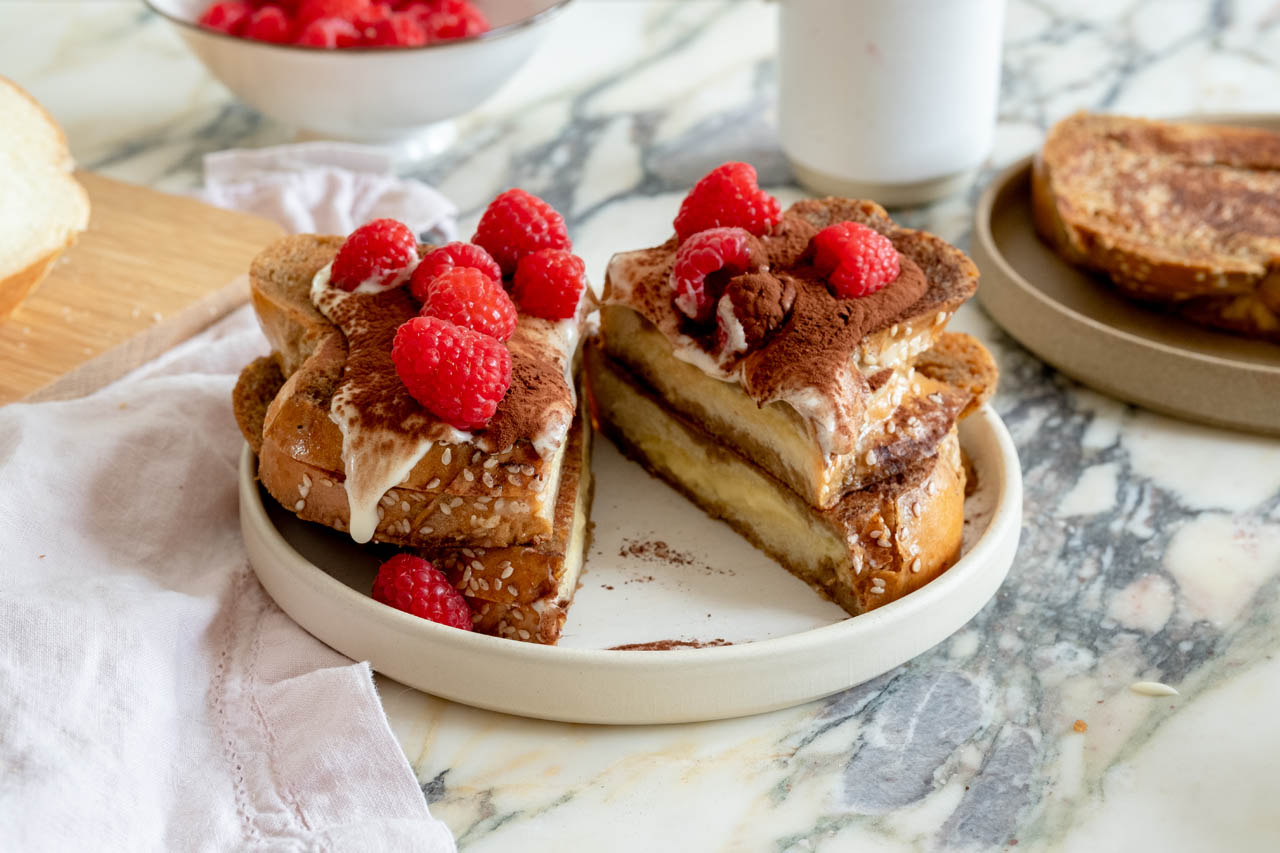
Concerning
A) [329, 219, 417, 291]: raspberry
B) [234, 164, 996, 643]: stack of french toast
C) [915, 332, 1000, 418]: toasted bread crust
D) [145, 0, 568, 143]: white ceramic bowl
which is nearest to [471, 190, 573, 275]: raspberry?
[234, 164, 996, 643]: stack of french toast

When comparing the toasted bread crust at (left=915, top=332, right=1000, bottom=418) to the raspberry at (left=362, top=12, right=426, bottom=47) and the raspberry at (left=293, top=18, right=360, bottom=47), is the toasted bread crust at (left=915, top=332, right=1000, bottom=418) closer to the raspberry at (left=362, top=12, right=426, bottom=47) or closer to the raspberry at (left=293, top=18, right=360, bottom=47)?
the raspberry at (left=362, top=12, right=426, bottom=47)

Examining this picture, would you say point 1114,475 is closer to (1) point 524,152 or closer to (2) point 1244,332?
(2) point 1244,332

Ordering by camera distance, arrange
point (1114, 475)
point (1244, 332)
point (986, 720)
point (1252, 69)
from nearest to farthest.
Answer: point (986, 720) → point (1114, 475) → point (1244, 332) → point (1252, 69)

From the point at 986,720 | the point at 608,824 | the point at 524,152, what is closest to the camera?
the point at 608,824

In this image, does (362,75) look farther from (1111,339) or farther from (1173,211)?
(1173,211)

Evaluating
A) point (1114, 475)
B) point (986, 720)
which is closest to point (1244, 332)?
point (1114, 475)
